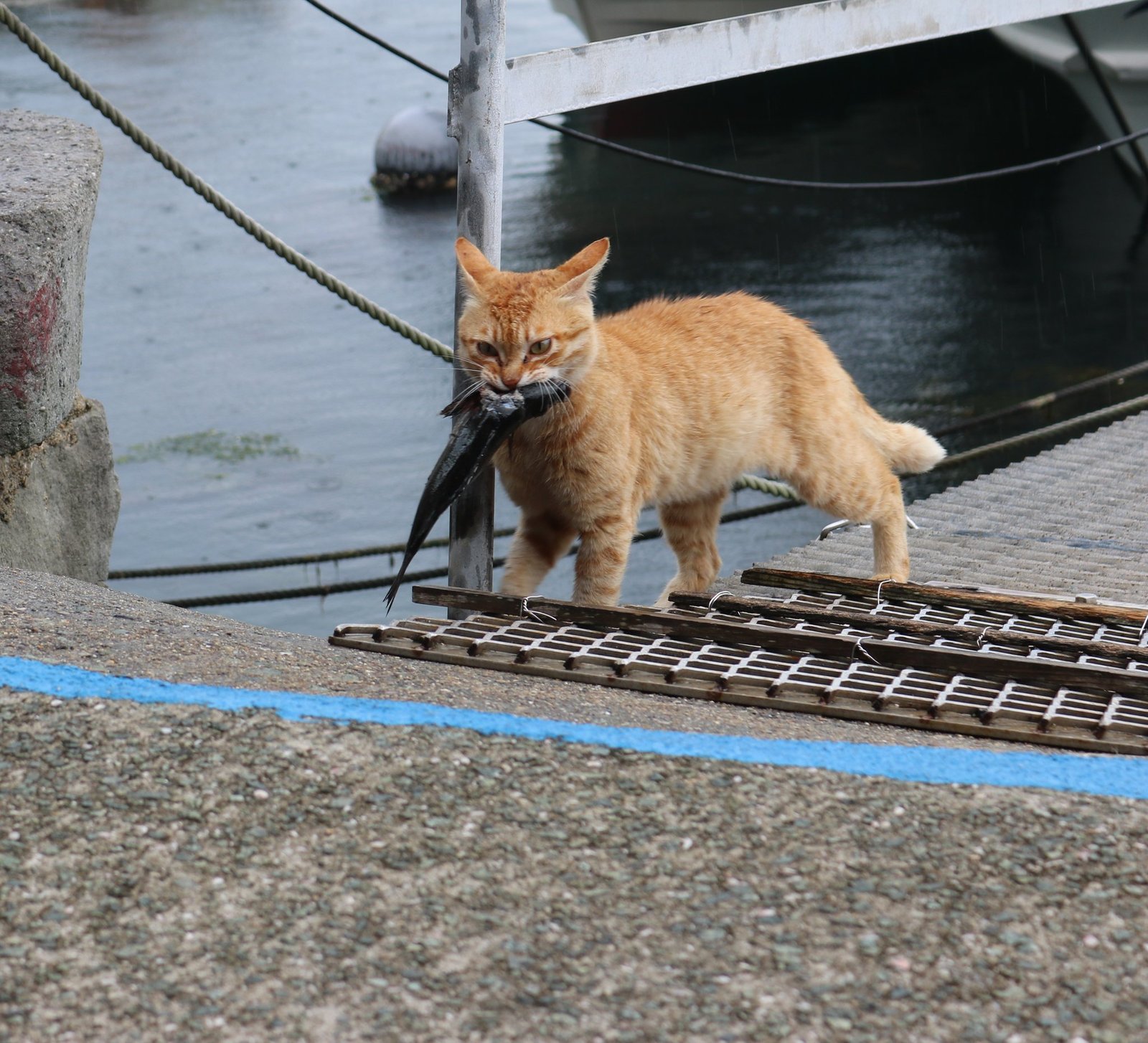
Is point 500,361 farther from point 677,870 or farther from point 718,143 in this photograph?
point 718,143

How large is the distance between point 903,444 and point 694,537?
815 millimetres

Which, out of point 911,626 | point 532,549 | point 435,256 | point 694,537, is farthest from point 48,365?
point 435,256

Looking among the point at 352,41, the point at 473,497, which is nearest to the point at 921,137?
the point at 352,41

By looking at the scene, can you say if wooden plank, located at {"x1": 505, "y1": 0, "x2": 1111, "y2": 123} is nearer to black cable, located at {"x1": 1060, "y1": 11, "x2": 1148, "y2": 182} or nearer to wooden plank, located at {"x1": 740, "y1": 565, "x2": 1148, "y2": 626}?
wooden plank, located at {"x1": 740, "y1": 565, "x2": 1148, "y2": 626}

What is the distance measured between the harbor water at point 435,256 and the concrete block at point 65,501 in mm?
2995

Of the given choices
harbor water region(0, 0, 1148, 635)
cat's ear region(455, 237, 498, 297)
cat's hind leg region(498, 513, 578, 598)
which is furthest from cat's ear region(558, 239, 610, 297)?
harbor water region(0, 0, 1148, 635)

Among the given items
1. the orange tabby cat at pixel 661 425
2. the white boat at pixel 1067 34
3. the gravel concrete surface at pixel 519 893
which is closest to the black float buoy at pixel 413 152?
the white boat at pixel 1067 34

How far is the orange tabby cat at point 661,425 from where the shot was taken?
154 inches

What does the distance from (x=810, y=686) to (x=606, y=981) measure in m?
1.20

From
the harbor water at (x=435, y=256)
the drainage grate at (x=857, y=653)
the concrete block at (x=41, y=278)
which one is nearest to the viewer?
the drainage grate at (x=857, y=653)

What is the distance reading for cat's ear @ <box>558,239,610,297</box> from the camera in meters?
3.89

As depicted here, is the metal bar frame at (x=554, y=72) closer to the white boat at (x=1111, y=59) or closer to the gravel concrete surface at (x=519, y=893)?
the gravel concrete surface at (x=519, y=893)

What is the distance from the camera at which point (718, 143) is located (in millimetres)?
16203

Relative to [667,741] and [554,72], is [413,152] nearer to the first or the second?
[554,72]
